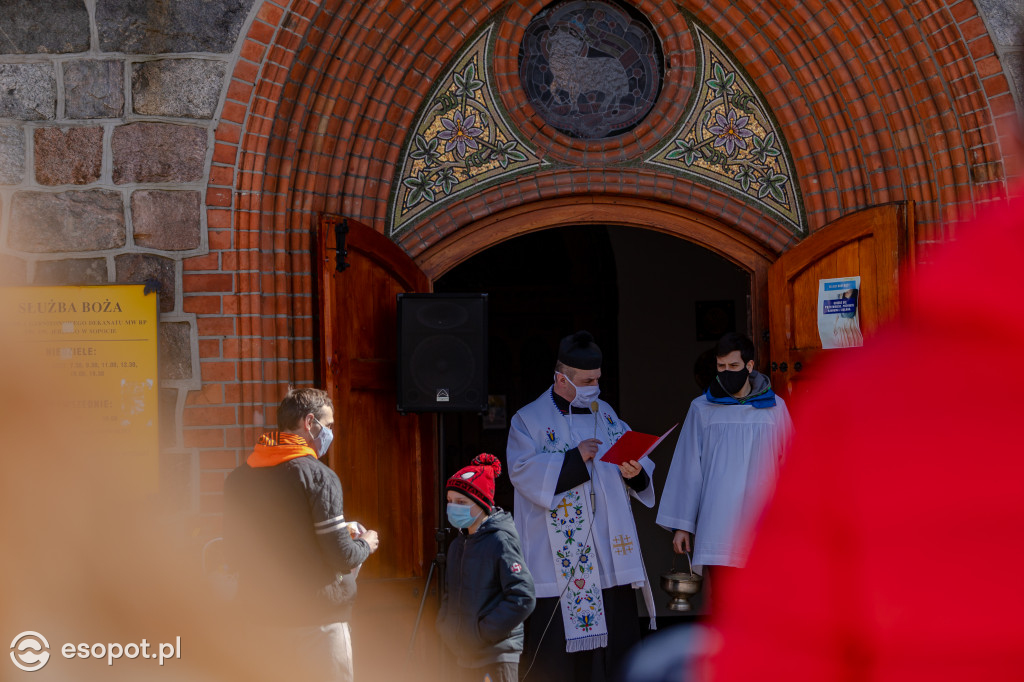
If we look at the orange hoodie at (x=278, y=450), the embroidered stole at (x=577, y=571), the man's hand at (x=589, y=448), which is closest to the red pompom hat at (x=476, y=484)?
the orange hoodie at (x=278, y=450)

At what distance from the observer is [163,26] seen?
16.2 ft

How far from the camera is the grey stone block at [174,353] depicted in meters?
4.91

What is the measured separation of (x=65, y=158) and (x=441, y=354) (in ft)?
6.31

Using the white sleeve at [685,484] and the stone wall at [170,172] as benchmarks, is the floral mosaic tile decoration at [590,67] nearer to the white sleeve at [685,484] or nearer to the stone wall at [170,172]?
the stone wall at [170,172]

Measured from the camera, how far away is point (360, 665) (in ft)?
17.3

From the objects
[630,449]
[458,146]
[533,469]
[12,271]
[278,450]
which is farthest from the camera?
[458,146]

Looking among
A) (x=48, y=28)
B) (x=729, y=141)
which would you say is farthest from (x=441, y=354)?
(x=48, y=28)

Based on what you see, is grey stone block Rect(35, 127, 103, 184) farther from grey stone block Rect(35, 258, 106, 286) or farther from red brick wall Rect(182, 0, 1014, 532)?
red brick wall Rect(182, 0, 1014, 532)

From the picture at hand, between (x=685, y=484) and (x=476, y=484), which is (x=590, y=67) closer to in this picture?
(x=685, y=484)

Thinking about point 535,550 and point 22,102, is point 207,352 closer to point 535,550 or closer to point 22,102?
point 22,102

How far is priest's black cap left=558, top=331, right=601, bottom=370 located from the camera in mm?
5051

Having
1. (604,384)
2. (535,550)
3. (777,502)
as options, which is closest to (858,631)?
(777,502)

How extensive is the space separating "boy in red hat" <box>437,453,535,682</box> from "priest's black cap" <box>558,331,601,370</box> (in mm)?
1137

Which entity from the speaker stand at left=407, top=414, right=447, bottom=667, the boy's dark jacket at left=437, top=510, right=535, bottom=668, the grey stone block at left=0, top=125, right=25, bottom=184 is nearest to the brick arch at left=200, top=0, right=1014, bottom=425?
the grey stone block at left=0, top=125, right=25, bottom=184
